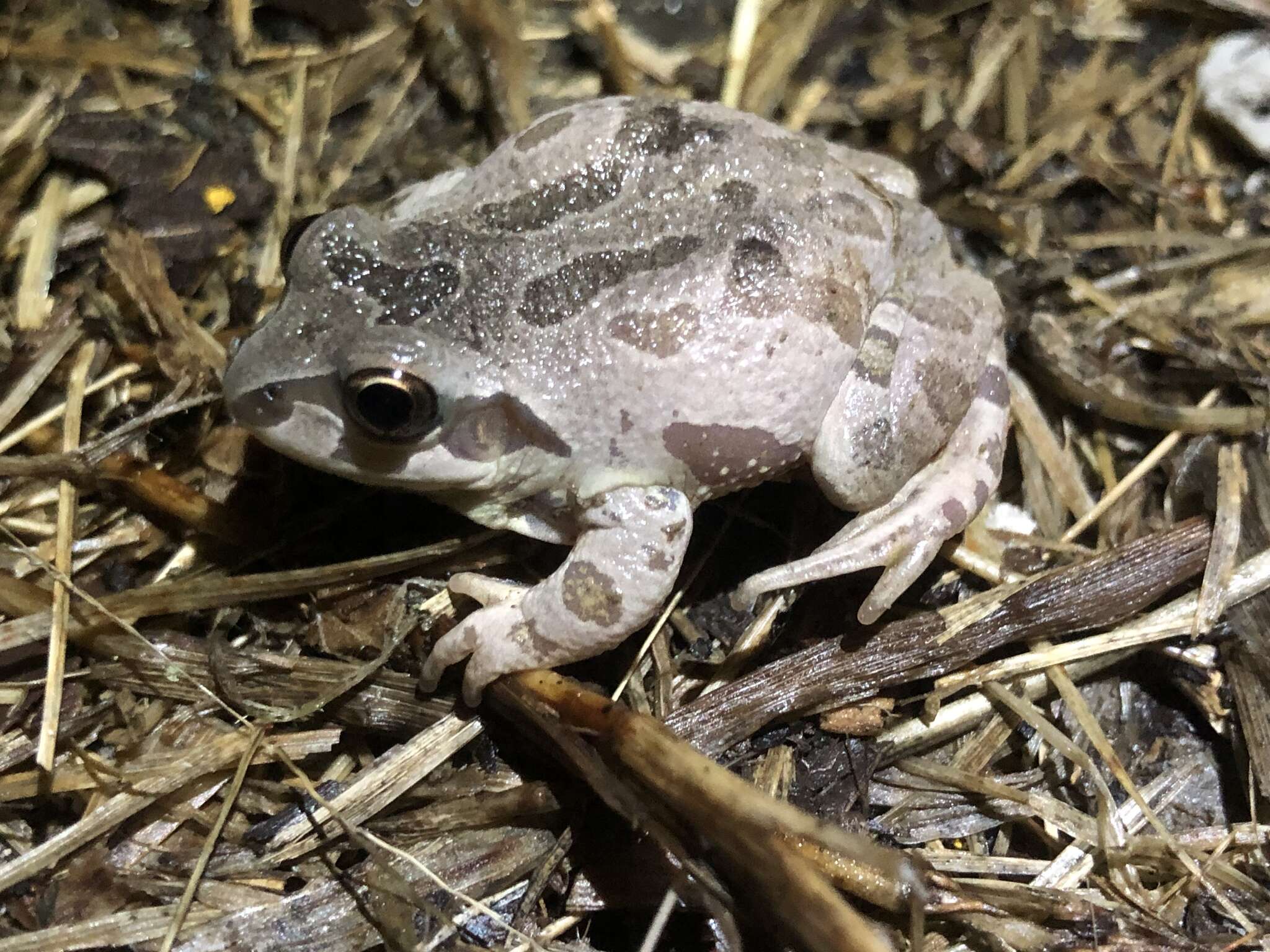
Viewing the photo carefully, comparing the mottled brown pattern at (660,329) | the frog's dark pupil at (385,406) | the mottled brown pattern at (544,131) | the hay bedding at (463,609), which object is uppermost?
the mottled brown pattern at (544,131)

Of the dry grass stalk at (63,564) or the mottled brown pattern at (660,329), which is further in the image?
the dry grass stalk at (63,564)

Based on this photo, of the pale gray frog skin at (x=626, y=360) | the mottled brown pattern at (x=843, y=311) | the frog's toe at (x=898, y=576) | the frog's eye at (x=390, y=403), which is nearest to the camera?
the frog's eye at (x=390, y=403)

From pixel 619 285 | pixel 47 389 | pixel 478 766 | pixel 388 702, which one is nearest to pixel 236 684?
pixel 388 702

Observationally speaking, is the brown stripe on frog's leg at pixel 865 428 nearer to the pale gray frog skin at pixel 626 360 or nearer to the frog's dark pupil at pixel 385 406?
the pale gray frog skin at pixel 626 360

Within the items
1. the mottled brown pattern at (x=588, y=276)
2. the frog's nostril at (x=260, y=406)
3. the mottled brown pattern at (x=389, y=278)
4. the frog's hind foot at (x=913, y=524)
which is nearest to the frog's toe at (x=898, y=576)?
the frog's hind foot at (x=913, y=524)

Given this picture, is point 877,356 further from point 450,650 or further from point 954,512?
point 450,650

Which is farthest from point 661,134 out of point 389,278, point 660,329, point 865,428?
point 865,428
